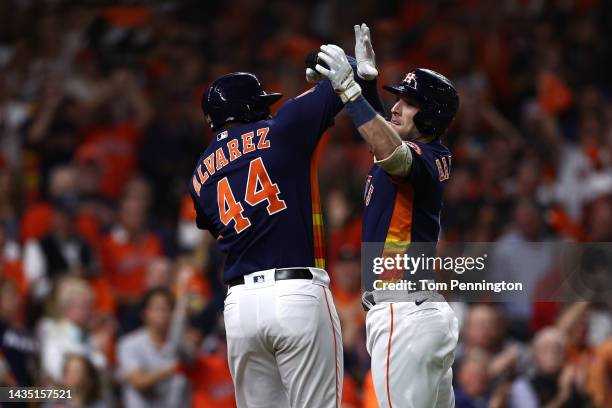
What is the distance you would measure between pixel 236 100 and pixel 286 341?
1.26 metres

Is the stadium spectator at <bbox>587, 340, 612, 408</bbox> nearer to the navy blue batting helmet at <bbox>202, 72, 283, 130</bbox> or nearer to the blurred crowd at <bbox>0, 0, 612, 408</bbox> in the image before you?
the blurred crowd at <bbox>0, 0, 612, 408</bbox>

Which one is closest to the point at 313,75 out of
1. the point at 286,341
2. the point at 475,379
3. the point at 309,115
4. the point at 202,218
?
the point at 309,115

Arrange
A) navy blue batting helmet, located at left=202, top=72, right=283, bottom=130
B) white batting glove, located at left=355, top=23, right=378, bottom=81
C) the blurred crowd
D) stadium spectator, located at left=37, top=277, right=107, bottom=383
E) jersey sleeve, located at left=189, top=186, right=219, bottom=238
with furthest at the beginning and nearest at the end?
stadium spectator, located at left=37, top=277, right=107, bottom=383 → the blurred crowd → jersey sleeve, located at left=189, top=186, right=219, bottom=238 → navy blue batting helmet, located at left=202, top=72, right=283, bottom=130 → white batting glove, located at left=355, top=23, right=378, bottom=81

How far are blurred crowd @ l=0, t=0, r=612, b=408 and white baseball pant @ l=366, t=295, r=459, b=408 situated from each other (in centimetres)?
271

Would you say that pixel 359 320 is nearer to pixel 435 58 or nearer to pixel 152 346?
pixel 152 346

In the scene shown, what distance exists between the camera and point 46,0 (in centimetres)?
1416

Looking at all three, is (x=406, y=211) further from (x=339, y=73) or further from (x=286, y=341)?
(x=286, y=341)

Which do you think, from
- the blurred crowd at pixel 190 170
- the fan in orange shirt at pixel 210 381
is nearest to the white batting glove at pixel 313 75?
the blurred crowd at pixel 190 170

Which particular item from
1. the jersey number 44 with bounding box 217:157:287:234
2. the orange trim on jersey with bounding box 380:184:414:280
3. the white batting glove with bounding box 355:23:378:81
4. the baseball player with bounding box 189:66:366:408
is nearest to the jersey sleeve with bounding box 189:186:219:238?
the baseball player with bounding box 189:66:366:408

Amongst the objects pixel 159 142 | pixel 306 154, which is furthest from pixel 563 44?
pixel 306 154

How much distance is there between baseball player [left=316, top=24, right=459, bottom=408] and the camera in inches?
229

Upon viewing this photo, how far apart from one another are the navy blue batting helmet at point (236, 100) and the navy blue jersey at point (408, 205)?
73 cm

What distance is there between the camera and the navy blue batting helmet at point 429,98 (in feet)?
20.1

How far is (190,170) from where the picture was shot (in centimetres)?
1226
